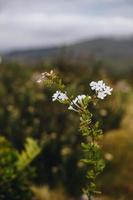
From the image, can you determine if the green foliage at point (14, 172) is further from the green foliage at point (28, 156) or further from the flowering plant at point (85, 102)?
the flowering plant at point (85, 102)

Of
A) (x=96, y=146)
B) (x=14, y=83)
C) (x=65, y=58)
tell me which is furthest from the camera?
(x=65, y=58)

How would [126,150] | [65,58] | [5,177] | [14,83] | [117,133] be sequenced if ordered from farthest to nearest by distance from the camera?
1. [65,58]
2. [14,83]
3. [117,133]
4. [126,150]
5. [5,177]

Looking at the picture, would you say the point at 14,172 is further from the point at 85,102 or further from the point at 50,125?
the point at 85,102

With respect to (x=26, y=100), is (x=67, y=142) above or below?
below

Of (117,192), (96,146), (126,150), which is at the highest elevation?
(126,150)

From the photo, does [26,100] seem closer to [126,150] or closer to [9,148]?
[126,150]

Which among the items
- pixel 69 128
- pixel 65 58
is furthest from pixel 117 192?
pixel 65 58

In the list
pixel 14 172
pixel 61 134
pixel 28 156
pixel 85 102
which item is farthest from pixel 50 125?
pixel 85 102
